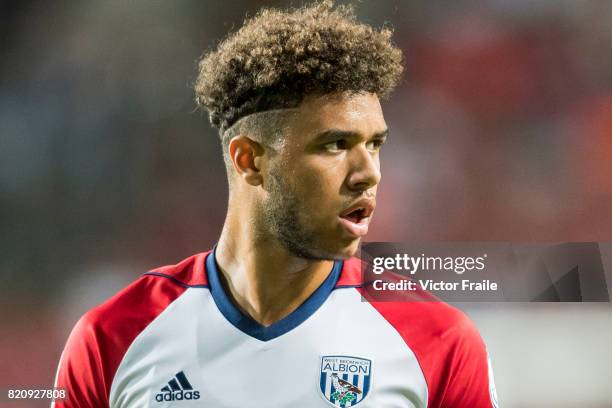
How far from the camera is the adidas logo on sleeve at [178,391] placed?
1.84 meters

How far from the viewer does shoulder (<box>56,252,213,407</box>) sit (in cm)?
190

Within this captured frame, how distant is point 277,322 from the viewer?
6.09ft

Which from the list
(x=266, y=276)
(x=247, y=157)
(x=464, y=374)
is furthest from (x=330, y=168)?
(x=464, y=374)

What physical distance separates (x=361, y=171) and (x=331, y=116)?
0.48 ft

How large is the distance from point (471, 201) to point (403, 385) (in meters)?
0.56

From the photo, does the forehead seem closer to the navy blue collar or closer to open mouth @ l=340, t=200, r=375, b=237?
open mouth @ l=340, t=200, r=375, b=237

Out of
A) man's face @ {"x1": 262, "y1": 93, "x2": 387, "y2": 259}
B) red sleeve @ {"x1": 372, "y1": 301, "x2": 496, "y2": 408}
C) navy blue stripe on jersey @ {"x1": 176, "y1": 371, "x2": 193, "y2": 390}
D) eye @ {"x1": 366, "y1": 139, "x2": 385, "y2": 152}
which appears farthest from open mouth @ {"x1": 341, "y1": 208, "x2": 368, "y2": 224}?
navy blue stripe on jersey @ {"x1": 176, "y1": 371, "x2": 193, "y2": 390}

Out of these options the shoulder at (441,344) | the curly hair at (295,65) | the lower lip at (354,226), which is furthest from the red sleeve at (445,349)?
the curly hair at (295,65)

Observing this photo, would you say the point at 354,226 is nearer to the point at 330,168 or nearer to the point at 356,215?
the point at 356,215

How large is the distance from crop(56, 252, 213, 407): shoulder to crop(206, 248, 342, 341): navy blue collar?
73mm

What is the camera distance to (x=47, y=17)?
2.31 metres

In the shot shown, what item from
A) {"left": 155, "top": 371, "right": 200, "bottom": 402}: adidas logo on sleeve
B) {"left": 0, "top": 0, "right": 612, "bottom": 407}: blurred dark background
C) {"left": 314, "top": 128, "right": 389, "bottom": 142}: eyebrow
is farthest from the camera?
{"left": 0, "top": 0, "right": 612, "bottom": 407}: blurred dark background

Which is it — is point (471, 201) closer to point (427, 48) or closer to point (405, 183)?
point (405, 183)

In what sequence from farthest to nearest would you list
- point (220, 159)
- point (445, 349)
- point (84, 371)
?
point (220, 159) → point (84, 371) → point (445, 349)
